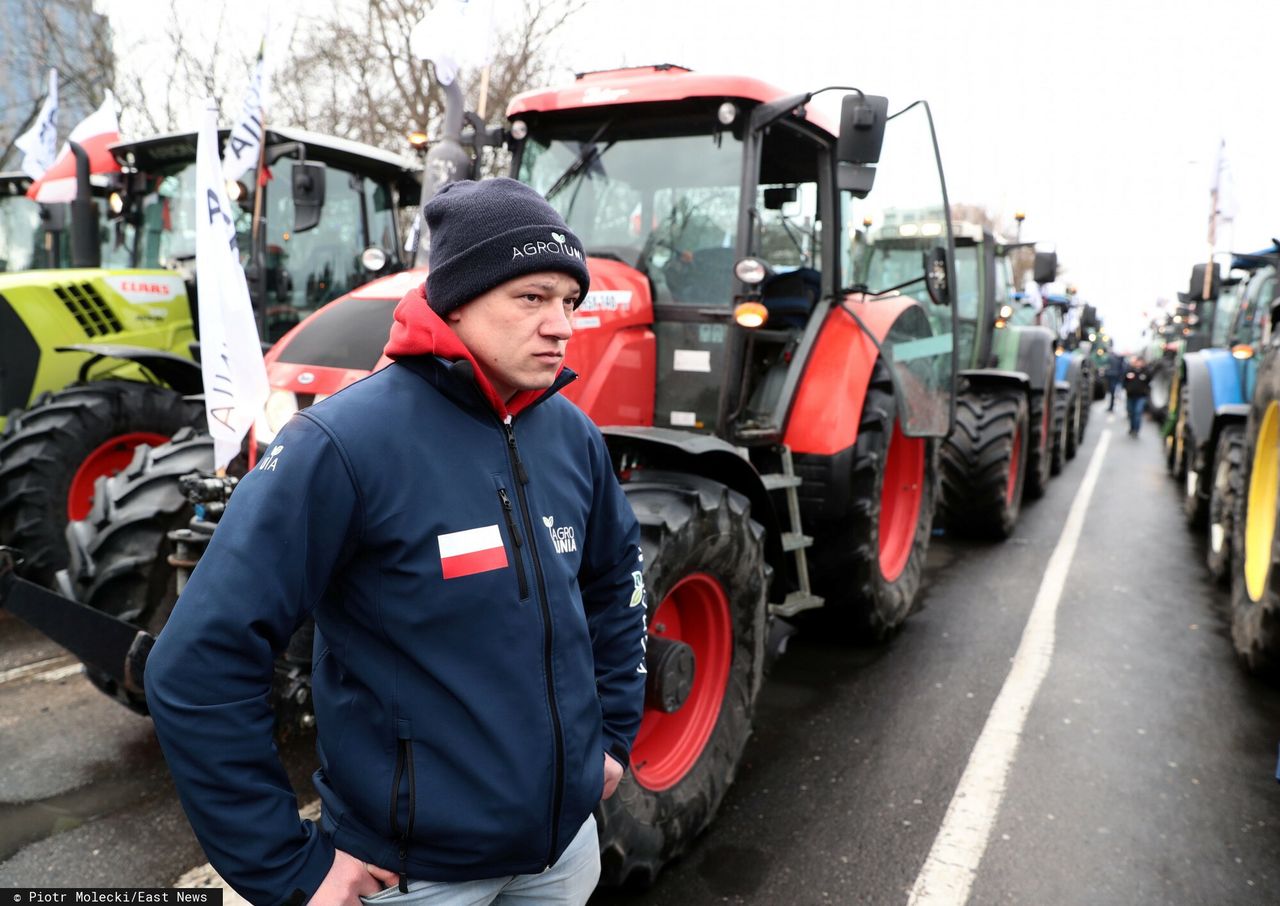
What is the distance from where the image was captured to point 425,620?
4.87ft

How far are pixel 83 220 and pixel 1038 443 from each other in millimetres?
8956

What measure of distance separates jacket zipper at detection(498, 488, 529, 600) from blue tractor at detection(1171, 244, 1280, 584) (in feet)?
18.8

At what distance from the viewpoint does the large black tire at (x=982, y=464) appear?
7.76 m

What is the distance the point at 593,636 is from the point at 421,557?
586 mm

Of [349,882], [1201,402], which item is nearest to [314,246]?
[349,882]

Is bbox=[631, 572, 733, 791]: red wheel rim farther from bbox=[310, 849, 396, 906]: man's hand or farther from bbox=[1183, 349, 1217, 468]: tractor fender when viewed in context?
bbox=[1183, 349, 1217, 468]: tractor fender

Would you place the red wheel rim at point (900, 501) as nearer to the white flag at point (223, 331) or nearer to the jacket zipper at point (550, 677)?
the white flag at point (223, 331)

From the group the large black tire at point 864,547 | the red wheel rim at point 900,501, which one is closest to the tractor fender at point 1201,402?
the red wheel rim at point 900,501

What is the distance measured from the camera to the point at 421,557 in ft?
4.86

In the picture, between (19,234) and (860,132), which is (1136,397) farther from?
(19,234)

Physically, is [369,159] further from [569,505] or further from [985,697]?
[569,505]

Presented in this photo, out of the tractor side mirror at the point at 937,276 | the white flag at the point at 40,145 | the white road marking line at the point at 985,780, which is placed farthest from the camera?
the white flag at the point at 40,145

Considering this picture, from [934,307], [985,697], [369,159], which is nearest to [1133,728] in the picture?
[985,697]

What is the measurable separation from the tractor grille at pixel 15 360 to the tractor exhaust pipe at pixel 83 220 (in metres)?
0.99
